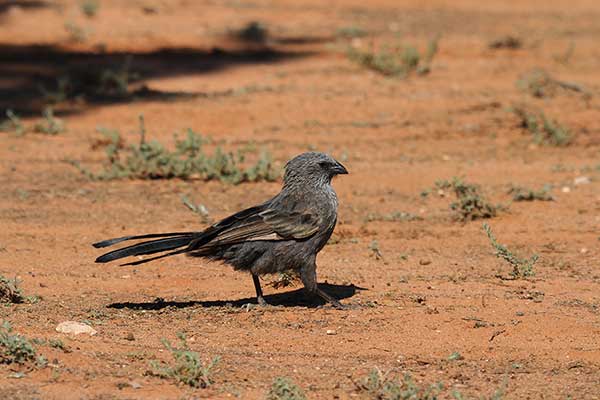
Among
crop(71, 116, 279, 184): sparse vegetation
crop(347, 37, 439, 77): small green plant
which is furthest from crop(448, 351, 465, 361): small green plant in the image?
crop(347, 37, 439, 77): small green plant

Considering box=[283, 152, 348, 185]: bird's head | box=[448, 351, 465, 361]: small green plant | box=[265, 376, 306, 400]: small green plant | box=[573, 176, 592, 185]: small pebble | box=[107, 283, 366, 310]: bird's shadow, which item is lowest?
box=[107, 283, 366, 310]: bird's shadow

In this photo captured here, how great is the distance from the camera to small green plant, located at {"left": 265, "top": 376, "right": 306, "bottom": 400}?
550 centimetres

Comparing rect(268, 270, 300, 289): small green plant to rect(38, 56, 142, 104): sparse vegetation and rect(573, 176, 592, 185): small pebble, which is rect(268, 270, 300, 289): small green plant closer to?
rect(573, 176, 592, 185): small pebble

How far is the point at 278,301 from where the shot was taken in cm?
777

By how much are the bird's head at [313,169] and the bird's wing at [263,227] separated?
322 mm

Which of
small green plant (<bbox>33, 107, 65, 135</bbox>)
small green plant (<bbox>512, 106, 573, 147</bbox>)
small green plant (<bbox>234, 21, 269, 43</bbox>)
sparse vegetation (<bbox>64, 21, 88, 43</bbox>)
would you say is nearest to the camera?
small green plant (<bbox>512, 106, 573, 147</bbox>)

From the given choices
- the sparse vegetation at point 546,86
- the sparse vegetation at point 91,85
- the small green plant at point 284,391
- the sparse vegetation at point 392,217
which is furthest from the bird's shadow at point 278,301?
the sparse vegetation at point 546,86

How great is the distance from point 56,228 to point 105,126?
388cm

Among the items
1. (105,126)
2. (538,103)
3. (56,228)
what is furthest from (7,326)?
(538,103)

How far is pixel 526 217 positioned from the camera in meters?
10.1

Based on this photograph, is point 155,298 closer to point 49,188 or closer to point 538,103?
point 49,188

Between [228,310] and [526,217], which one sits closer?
[228,310]

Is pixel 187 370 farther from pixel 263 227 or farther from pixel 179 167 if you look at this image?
pixel 179 167

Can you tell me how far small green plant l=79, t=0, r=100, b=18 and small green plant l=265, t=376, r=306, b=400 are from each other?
1379 cm
